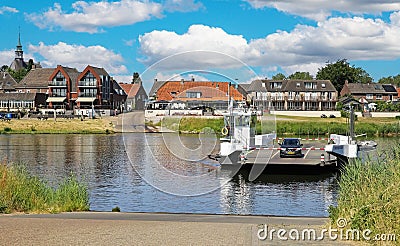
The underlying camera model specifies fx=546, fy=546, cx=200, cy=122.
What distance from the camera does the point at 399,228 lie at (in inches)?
443

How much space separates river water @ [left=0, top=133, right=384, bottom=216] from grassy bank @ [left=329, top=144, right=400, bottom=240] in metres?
8.33

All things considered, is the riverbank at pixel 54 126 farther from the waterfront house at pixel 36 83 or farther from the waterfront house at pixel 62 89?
the waterfront house at pixel 36 83

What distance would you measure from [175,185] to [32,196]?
1497 cm

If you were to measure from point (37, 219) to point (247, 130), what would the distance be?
2813cm

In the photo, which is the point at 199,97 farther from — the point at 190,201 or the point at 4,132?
the point at 4,132

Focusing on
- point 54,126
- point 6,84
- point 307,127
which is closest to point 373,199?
point 307,127

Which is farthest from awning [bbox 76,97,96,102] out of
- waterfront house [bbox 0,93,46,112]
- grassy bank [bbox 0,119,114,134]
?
grassy bank [bbox 0,119,114,134]

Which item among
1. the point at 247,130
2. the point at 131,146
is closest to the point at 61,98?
the point at 131,146

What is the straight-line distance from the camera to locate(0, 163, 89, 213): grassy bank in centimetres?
1722

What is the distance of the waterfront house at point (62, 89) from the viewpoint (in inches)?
4739

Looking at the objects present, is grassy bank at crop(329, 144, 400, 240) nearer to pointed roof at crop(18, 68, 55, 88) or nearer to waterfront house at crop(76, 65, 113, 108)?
waterfront house at crop(76, 65, 113, 108)

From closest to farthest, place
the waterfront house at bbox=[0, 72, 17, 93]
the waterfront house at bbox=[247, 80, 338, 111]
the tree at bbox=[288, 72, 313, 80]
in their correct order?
the waterfront house at bbox=[247, 80, 338, 111] < the waterfront house at bbox=[0, 72, 17, 93] < the tree at bbox=[288, 72, 313, 80]

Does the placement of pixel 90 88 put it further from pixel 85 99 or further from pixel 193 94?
pixel 193 94

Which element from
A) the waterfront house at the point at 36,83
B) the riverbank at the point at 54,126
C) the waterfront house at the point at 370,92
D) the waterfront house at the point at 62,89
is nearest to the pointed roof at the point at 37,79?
the waterfront house at the point at 36,83
